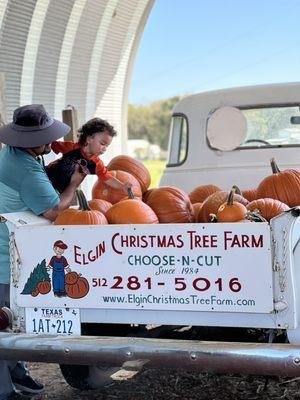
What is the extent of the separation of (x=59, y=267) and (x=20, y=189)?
69 cm

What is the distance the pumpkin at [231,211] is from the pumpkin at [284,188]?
574 millimetres

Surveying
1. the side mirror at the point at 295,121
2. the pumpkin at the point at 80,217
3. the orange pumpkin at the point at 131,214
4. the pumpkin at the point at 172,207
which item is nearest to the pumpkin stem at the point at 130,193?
the pumpkin at the point at 172,207

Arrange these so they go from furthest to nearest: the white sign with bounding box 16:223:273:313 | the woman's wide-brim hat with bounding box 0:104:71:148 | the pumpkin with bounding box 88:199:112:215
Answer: the pumpkin with bounding box 88:199:112:215 → the woman's wide-brim hat with bounding box 0:104:71:148 → the white sign with bounding box 16:223:273:313

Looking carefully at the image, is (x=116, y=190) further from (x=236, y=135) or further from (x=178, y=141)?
(x=178, y=141)

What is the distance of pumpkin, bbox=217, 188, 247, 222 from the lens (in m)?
4.05

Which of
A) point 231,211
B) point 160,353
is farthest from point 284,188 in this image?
point 160,353

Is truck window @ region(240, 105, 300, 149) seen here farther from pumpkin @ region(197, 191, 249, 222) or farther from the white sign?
the white sign

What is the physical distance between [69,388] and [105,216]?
1798 mm

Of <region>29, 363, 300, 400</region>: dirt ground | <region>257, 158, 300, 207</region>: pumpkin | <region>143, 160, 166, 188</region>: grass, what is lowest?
<region>29, 363, 300, 400</region>: dirt ground

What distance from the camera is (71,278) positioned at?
388 cm

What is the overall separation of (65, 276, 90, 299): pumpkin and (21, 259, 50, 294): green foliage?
143mm

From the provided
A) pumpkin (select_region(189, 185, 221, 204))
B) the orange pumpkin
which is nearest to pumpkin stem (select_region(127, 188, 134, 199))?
the orange pumpkin

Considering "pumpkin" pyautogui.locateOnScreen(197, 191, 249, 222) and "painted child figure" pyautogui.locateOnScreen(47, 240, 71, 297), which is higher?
"pumpkin" pyautogui.locateOnScreen(197, 191, 249, 222)

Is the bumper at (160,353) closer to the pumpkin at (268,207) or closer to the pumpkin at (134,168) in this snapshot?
the pumpkin at (268,207)
